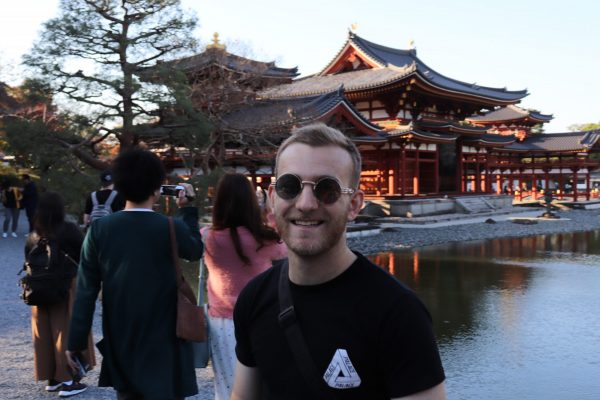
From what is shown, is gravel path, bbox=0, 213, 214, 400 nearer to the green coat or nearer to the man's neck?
the green coat

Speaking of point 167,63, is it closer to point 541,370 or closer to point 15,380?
point 15,380

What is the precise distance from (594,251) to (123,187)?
14019 millimetres

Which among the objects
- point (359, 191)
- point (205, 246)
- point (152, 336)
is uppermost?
point (359, 191)

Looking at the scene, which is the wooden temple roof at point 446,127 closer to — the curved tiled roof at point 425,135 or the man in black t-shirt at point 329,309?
the curved tiled roof at point 425,135

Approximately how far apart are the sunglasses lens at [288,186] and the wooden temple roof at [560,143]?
104 ft

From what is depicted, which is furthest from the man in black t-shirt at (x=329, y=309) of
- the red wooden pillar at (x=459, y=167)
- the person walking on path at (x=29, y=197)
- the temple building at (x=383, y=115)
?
the red wooden pillar at (x=459, y=167)

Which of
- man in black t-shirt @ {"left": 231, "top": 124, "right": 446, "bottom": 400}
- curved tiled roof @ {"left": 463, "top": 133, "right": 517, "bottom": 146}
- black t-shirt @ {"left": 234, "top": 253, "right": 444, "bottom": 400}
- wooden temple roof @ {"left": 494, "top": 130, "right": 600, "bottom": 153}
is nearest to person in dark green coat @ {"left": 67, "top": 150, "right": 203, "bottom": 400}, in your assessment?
man in black t-shirt @ {"left": 231, "top": 124, "right": 446, "bottom": 400}

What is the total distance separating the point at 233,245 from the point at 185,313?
1.68 ft

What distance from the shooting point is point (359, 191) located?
152 cm

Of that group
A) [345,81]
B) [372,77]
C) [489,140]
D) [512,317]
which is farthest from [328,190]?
[489,140]

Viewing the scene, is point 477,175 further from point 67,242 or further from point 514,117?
point 67,242

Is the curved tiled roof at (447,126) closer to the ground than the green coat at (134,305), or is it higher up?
higher up

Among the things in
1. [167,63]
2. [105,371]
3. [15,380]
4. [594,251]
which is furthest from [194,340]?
[594,251]

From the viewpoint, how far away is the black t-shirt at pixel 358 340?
1.25 m
